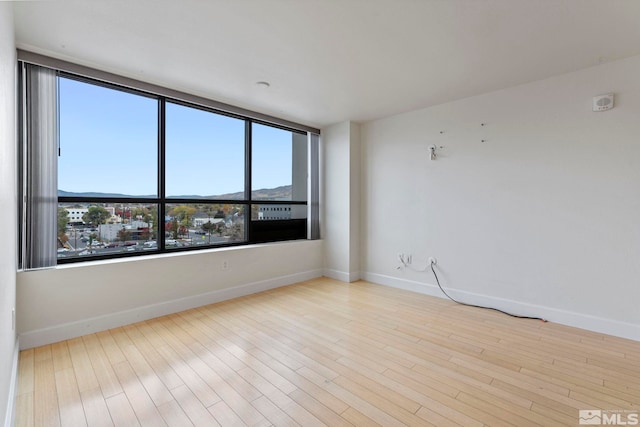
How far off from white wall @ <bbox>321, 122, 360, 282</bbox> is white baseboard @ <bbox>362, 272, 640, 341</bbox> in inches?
36.3

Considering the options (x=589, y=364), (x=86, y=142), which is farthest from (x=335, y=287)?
(x=86, y=142)

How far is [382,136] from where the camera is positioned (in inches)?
179

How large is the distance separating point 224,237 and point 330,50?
109 inches

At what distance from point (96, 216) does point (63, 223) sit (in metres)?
0.27

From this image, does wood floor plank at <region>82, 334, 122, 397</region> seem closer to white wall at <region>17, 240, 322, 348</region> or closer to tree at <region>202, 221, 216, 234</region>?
white wall at <region>17, 240, 322, 348</region>

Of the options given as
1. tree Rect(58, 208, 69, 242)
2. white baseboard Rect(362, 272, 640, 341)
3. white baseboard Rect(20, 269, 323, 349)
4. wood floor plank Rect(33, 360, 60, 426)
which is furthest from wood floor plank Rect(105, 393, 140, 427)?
white baseboard Rect(362, 272, 640, 341)

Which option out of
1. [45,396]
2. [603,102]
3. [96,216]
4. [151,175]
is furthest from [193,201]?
[603,102]

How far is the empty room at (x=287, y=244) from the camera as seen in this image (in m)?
1.93

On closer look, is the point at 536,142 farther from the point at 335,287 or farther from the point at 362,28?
the point at 335,287

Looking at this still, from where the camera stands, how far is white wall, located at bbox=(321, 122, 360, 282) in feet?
15.4

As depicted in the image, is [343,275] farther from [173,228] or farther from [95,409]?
[95,409]

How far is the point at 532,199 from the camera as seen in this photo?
319cm

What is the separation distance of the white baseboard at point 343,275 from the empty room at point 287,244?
22cm

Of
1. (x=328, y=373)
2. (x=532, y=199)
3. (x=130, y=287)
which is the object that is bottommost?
(x=328, y=373)
